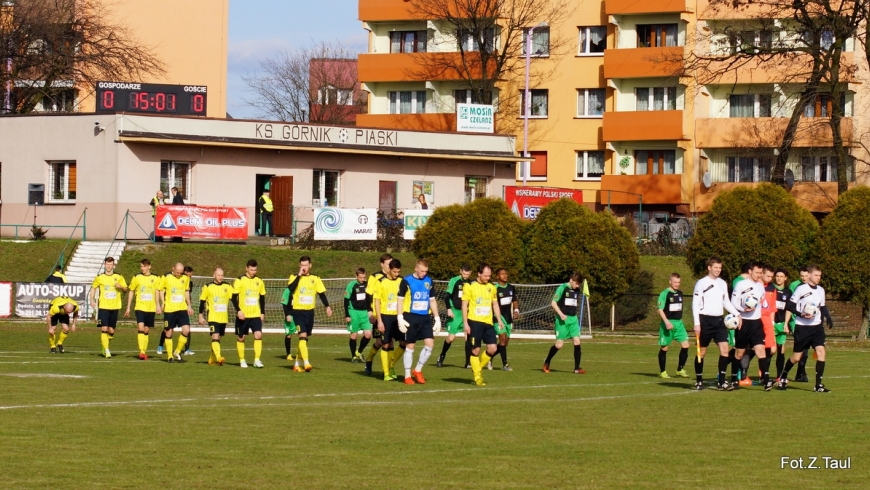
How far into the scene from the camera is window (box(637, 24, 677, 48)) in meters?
66.2

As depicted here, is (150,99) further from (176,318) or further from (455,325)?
(455,325)

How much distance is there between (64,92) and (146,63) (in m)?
5.21

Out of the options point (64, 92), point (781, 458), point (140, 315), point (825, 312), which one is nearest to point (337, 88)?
point (64, 92)

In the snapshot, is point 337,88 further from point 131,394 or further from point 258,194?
point 131,394

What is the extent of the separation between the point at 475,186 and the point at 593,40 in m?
17.0

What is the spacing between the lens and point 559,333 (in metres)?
24.0

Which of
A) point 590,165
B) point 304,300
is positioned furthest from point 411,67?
point 304,300

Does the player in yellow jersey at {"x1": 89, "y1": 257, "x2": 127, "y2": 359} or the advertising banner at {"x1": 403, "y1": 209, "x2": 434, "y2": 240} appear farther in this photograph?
the advertising banner at {"x1": 403, "y1": 209, "x2": 434, "y2": 240}

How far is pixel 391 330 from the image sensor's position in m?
21.0

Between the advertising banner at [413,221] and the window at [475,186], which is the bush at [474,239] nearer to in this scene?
the advertising banner at [413,221]

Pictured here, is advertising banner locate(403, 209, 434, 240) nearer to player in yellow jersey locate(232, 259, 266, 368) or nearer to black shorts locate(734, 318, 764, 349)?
player in yellow jersey locate(232, 259, 266, 368)

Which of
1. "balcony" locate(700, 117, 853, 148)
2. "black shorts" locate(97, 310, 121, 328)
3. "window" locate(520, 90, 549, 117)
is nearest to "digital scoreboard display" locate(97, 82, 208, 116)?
"black shorts" locate(97, 310, 121, 328)

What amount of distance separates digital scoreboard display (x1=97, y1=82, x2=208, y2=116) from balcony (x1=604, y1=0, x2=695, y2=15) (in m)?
25.1

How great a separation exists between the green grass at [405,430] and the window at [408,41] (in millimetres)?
50376
